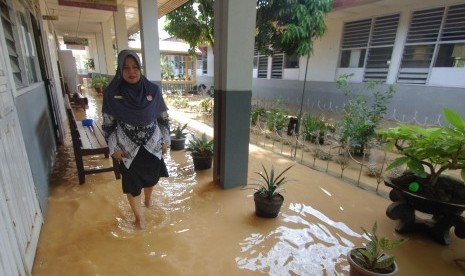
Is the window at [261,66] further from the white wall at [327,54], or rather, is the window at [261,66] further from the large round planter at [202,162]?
the large round planter at [202,162]

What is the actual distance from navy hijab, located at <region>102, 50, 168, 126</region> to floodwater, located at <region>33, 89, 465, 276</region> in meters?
1.10

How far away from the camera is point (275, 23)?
682cm

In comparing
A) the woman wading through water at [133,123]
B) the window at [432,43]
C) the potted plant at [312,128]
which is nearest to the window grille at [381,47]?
the window at [432,43]

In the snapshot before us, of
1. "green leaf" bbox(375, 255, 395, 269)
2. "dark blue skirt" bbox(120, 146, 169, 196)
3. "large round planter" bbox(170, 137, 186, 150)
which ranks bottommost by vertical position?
"large round planter" bbox(170, 137, 186, 150)

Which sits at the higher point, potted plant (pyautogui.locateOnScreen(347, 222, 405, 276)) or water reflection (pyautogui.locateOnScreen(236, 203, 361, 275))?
potted plant (pyautogui.locateOnScreen(347, 222, 405, 276))

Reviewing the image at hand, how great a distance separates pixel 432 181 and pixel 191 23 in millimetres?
6890

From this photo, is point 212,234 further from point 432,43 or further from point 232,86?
point 432,43

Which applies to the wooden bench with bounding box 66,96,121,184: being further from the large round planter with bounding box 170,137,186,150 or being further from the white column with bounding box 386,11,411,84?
the white column with bounding box 386,11,411,84

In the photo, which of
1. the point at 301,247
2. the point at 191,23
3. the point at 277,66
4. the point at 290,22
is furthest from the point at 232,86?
the point at 277,66

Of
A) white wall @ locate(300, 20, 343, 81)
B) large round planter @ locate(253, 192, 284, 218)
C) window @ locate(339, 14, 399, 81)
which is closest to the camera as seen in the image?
large round planter @ locate(253, 192, 284, 218)

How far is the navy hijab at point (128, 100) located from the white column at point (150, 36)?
3361 millimetres

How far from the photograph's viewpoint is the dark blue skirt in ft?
7.64

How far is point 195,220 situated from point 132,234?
0.62 meters

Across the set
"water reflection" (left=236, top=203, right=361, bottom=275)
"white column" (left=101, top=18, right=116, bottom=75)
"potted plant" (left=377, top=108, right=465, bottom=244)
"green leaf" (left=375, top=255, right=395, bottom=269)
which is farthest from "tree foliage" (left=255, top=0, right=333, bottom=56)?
"white column" (left=101, top=18, right=116, bottom=75)
